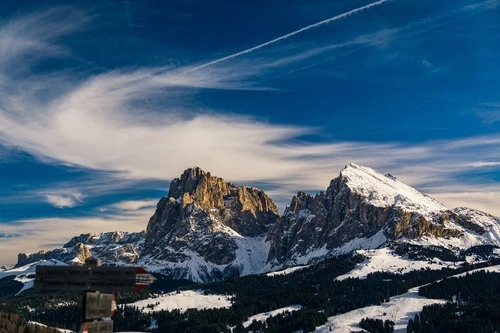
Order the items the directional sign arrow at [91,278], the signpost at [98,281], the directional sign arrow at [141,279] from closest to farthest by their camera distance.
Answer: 1. the signpost at [98,281]
2. the directional sign arrow at [91,278]
3. the directional sign arrow at [141,279]

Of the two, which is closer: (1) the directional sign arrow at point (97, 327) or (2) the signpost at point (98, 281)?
(1) the directional sign arrow at point (97, 327)

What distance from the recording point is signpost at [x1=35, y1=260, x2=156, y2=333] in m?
36.6

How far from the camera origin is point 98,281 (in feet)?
121

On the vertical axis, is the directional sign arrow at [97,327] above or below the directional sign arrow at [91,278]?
below

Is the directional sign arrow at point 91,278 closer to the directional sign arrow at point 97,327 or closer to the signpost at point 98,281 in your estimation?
the signpost at point 98,281

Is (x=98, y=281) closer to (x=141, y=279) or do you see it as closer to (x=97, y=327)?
(x=141, y=279)

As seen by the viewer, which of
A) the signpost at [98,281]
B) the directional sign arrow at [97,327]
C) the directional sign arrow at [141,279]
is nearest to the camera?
the directional sign arrow at [97,327]

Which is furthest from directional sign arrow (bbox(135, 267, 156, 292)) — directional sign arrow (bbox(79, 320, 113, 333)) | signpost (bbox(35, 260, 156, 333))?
directional sign arrow (bbox(79, 320, 113, 333))

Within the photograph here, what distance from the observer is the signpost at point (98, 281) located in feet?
120

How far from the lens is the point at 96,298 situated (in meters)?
36.2

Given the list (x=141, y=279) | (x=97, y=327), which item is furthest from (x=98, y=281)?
(x=97, y=327)

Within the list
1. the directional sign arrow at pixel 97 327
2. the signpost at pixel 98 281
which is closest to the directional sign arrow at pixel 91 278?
the signpost at pixel 98 281

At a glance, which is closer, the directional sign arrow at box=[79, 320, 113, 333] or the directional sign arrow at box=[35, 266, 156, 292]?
the directional sign arrow at box=[79, 320, 113, 333]

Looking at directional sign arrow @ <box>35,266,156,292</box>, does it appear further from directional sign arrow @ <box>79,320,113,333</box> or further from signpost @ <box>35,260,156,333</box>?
directional sign arrow @ <box>79,320,113,333</box>
